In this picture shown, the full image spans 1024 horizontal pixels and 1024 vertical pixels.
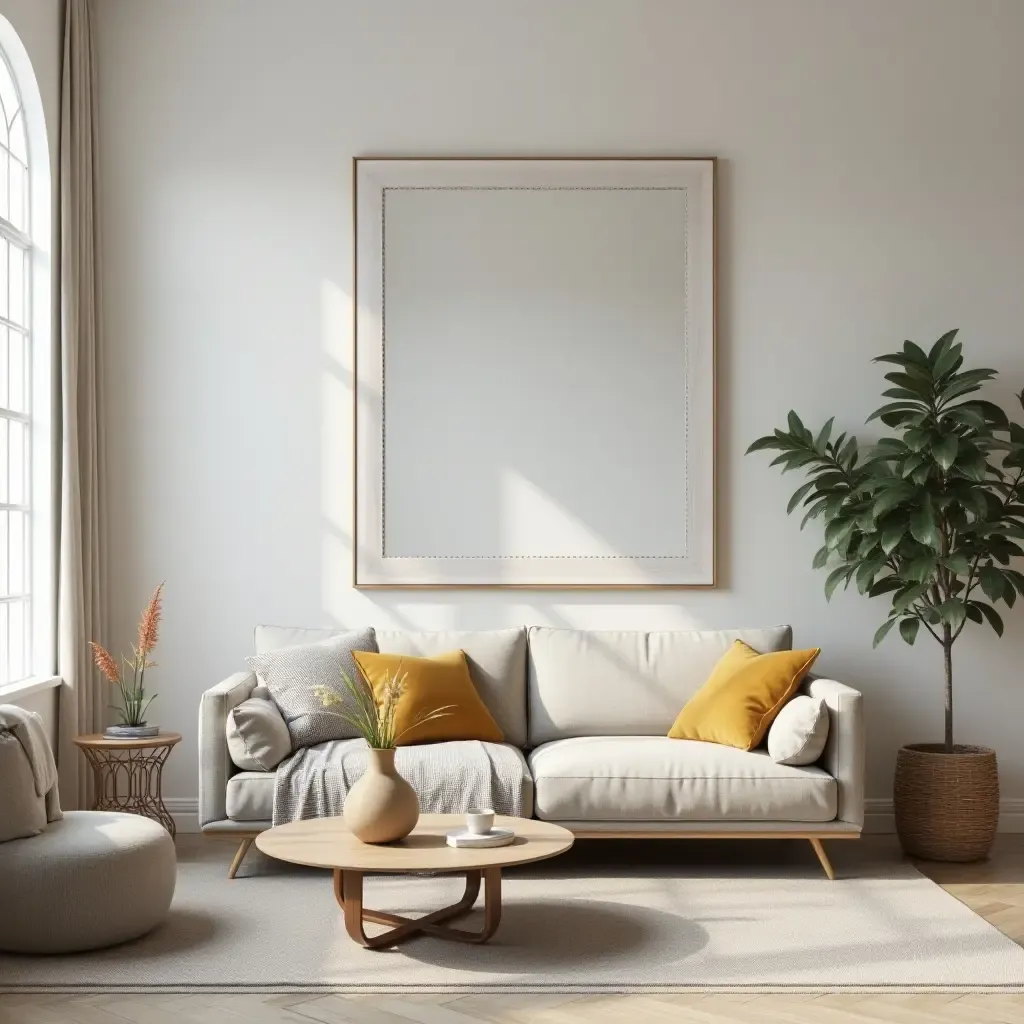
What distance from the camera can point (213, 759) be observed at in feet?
14.6

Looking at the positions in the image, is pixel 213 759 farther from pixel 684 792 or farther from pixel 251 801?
pixel 684 792

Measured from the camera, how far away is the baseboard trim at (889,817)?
5316mm

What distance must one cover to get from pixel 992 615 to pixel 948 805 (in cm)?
75

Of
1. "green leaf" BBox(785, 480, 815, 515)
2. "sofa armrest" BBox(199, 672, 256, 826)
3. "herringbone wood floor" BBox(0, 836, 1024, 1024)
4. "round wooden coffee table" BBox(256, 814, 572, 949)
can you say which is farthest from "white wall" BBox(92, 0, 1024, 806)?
"herringbone wood floor" BBox(0, 836, 1024, 1024)

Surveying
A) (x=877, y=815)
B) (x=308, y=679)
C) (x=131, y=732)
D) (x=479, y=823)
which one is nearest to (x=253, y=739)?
(x=308, y=679)

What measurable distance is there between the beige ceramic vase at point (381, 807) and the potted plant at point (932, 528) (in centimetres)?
215

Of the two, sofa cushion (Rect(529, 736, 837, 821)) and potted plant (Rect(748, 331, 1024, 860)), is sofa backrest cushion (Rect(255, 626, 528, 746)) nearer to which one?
sofa cushion (Rect(529, 736, 837, 821))

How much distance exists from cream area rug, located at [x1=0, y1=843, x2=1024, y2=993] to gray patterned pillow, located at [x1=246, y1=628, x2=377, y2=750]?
513 millimetres

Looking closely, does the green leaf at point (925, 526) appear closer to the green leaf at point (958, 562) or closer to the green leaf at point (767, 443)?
the green leaf at point (958, 562)

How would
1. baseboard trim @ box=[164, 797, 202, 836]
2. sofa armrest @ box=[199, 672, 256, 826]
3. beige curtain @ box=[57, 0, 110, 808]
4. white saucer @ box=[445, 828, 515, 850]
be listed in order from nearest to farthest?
1. white saucer @ box=[445, 828, 515, 850]
2. sofa armrest @ box=[199, 672, 256, 826]
3. beige curtain @ box=[57, 0, 110, 808]
4. baseboard trim @ box=[164, 797, 202, 836]

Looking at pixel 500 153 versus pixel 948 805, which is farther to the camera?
pixel 500 153

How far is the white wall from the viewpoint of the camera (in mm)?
5402

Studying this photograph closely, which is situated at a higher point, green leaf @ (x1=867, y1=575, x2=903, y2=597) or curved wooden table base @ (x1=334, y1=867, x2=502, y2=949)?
green leaf @ (x1=867, y1=575, x2=903, y2=597)

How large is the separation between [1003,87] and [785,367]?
1.52 metres
